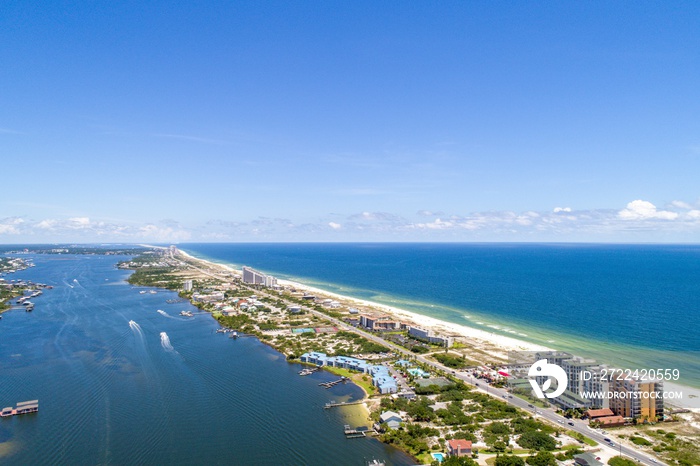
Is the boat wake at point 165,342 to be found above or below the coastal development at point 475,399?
below

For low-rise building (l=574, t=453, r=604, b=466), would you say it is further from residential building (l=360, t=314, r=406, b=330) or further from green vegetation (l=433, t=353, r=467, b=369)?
residential building (l=360, t=314, r=406, b=330)

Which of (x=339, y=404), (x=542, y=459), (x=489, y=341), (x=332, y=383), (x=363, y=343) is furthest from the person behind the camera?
(x=489, y=341)

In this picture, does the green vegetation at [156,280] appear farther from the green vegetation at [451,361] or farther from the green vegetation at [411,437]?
the green vegetation at [411,437]

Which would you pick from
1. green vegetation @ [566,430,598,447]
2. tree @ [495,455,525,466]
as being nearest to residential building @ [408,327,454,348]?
green vegetation @ [566,430,598,447]

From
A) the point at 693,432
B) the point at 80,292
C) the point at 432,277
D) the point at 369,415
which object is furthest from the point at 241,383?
the point at 432,277

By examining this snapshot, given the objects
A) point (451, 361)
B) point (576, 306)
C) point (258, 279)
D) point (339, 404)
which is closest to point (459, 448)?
point (339, 404)

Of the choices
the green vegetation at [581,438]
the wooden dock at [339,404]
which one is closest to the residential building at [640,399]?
the green vegetation at [581,438]

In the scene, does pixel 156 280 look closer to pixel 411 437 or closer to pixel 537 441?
pixel 411 437

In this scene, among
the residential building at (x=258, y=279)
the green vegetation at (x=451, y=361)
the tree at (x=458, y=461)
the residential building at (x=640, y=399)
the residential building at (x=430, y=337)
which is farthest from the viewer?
the residential building at (x=258, y=279)
